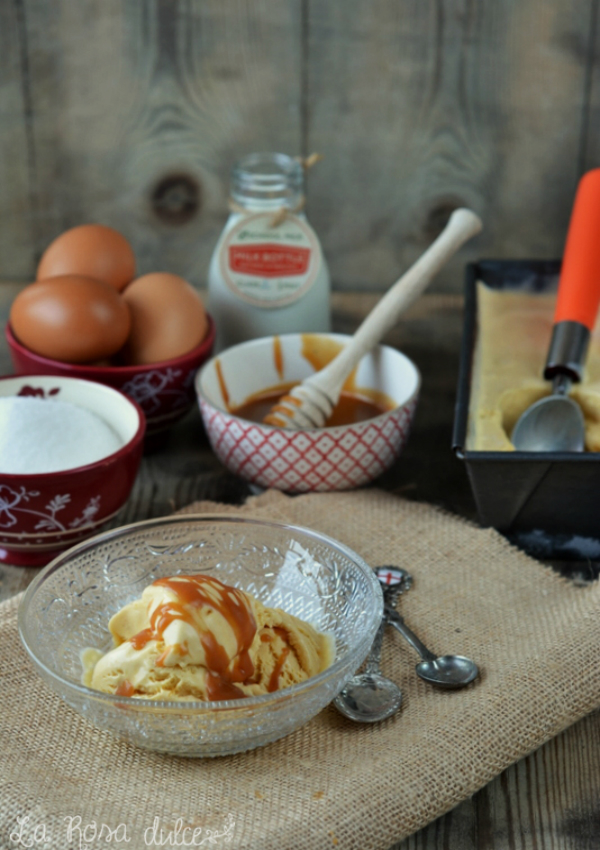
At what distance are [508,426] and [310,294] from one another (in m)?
0.35

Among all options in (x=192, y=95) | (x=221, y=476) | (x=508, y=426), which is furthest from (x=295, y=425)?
(x=192, y=95)

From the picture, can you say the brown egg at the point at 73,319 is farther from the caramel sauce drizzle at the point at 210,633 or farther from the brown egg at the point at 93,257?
the caramel sauce drizzle at the point at 210,633

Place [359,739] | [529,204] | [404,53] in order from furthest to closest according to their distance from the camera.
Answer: [529,204] < [404,53] < [359,739]

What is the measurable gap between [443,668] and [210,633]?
21cm

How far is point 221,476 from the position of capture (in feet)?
3.80

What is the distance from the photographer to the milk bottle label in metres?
1.26


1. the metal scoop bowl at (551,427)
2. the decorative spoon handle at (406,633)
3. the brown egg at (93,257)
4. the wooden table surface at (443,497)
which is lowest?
the wooden table surface at (443,497)

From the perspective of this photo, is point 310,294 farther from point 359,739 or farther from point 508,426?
point 359,739

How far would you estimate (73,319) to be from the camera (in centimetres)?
109

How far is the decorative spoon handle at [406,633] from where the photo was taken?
80 centimetres

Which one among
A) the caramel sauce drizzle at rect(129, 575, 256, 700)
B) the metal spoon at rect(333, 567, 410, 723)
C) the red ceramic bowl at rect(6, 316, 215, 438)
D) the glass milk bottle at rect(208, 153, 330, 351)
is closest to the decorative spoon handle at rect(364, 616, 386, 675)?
the metal spoon at rect(333, 567, 410, 723)

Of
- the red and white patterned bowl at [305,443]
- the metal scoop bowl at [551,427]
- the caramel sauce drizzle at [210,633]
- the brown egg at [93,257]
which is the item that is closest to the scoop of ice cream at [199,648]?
the caramel sauce drizzle at [210,633]

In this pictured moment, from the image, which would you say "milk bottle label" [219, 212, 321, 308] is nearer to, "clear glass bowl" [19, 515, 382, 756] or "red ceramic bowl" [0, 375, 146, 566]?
"red ceramic bowl" [0, 375, 146, 566]

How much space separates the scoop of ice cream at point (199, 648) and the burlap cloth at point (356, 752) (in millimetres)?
49
